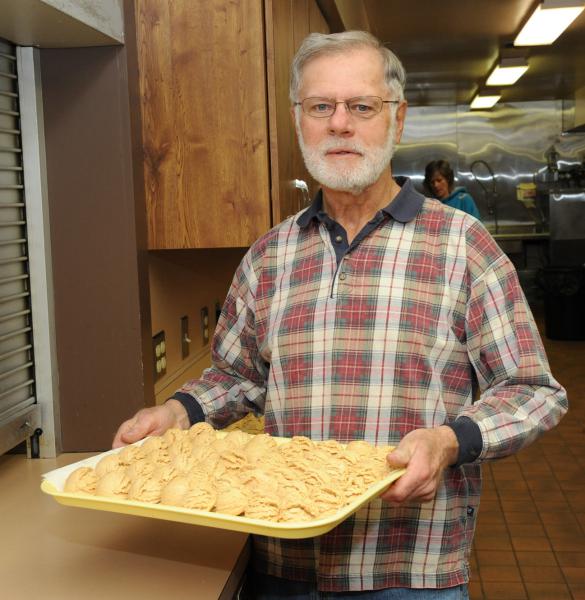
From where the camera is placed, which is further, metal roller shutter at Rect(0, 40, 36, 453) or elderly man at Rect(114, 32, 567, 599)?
metal roller shutter at Rect(0, 40, 36, 453)

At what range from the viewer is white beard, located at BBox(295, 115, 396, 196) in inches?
67.1

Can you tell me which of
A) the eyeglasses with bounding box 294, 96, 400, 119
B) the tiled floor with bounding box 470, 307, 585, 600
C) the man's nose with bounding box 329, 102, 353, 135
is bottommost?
the tiled floor with bounding box 470, 307, 585, 600

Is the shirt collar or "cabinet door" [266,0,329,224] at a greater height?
"cabinet door" [266,0,329,224]

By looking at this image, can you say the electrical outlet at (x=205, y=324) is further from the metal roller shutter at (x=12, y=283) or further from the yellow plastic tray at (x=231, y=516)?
the yellow plastic tray at (x=231, y=516)

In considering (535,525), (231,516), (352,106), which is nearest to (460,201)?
(535,525)

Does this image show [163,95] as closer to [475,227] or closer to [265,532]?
[475,227]

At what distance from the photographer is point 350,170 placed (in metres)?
1.71

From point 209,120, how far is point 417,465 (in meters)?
1.36

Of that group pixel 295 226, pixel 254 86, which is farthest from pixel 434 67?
pixel 295 226

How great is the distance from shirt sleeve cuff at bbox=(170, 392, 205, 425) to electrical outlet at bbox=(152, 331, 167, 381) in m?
0.73

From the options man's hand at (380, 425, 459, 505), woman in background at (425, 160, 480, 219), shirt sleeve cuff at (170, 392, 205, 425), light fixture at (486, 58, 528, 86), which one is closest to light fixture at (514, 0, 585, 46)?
woman in background at (425, 160, 480, 219)

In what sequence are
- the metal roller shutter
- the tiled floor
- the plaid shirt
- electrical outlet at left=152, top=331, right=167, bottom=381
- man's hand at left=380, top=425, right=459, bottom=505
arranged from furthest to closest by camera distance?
the tiled floor
electrical outlet at left=152, top=331, right=167, bottom=381
the metal roller shutter
the plaid shirt
man's hand at left=380, top=425, right=459, bottom=505

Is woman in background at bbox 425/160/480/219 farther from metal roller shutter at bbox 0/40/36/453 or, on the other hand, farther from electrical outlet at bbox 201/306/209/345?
metal roller shutter at bbox 0/40/36/453

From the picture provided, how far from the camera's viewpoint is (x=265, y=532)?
1207mm
